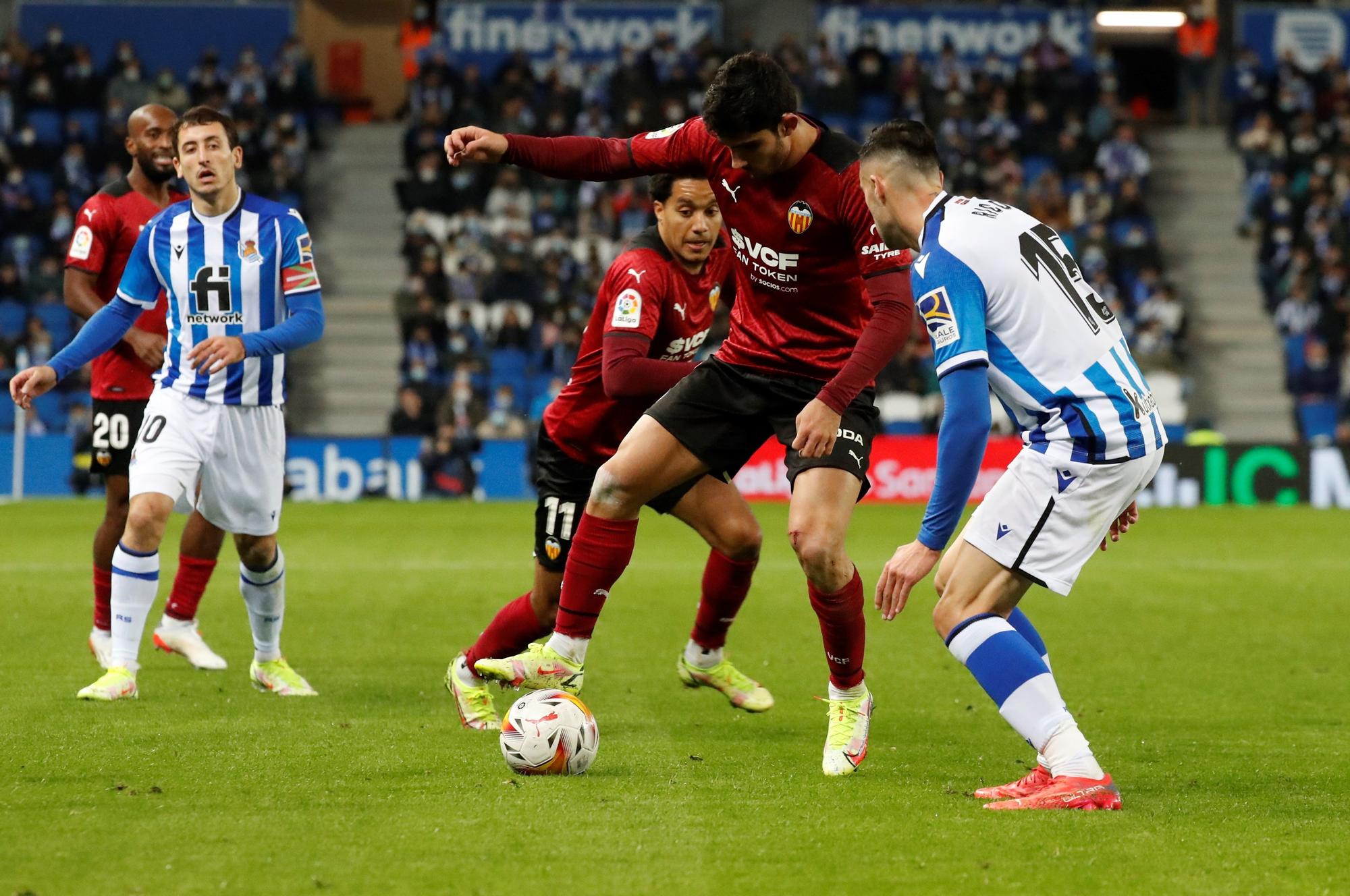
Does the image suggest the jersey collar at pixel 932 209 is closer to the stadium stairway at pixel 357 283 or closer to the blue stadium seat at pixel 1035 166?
the stadium stairway at pixel 357 283

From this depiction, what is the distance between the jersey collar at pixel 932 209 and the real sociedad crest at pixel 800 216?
0.59 meters

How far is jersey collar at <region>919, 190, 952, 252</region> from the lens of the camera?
4695mm

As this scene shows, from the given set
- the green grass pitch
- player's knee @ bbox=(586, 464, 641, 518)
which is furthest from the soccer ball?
player's knee @ bbox=(586, 464, 641, 518)

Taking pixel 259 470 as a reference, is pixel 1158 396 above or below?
below

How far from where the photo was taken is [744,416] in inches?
217

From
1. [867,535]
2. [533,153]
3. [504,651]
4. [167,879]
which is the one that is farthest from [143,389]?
[867,535]

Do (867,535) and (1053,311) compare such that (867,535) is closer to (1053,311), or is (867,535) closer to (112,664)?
(112,664)

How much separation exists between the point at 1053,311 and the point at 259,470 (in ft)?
11.8

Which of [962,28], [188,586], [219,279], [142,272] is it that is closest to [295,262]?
[219,279]

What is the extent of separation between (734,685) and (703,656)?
0.58ft

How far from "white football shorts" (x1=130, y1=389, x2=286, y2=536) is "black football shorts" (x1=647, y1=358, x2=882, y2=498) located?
6.73 ft

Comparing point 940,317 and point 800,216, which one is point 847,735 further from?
point 800,216

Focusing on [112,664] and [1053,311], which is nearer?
[1053,311]

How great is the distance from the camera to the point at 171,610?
7.58 meters
